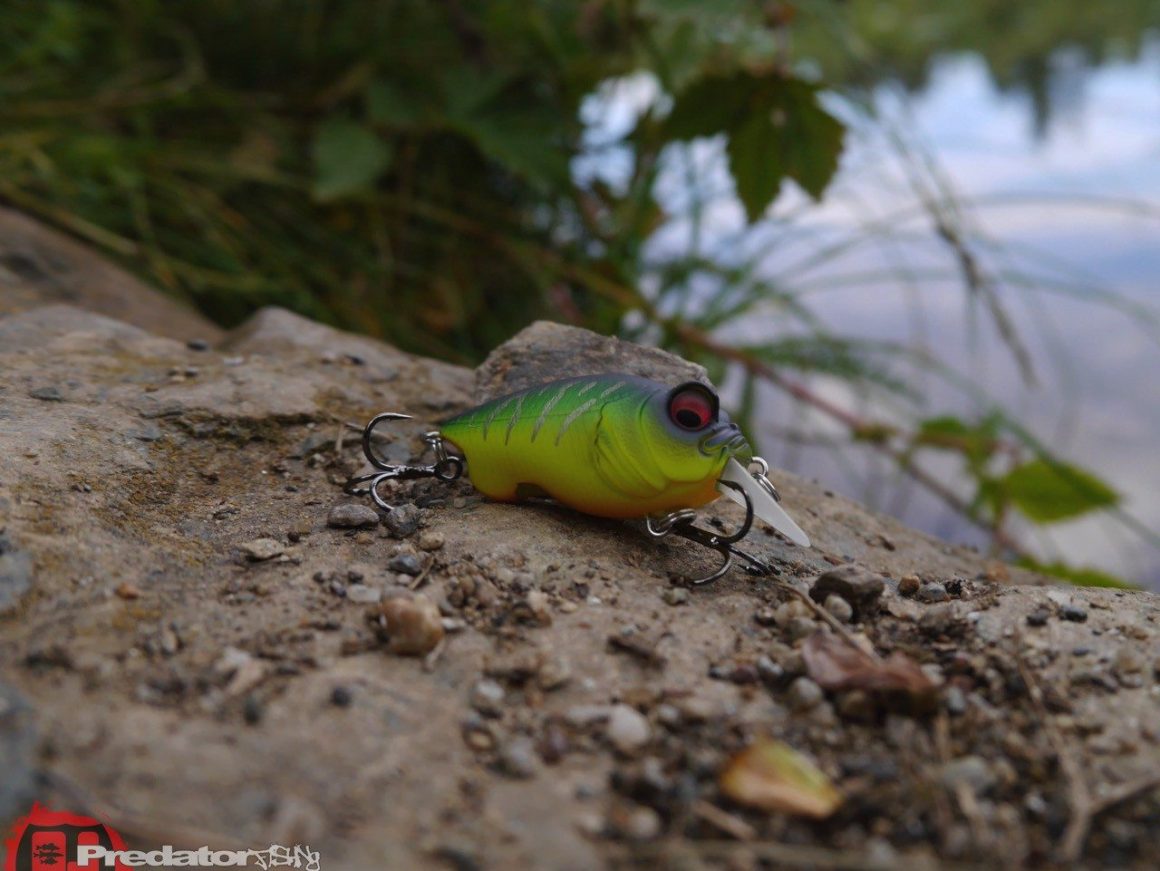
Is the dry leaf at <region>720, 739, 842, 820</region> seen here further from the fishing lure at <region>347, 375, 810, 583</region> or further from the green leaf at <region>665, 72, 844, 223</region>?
the green leaf at <region>665, 72, 844, 223</region>

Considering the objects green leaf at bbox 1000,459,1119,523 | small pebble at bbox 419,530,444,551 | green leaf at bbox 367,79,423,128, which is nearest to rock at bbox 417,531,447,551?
small pebble at bbox 419,530,444,551

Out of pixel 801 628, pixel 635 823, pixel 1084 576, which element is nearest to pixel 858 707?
pixel 801 628

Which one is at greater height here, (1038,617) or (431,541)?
(1038,617)

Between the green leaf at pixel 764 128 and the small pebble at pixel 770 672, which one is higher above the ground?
the green leaf at pixel 764 128

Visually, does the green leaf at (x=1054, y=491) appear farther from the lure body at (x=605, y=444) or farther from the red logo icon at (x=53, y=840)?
the red logo icon at (x=53, y=840)

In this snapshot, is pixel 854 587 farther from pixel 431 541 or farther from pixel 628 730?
pixel 431 541

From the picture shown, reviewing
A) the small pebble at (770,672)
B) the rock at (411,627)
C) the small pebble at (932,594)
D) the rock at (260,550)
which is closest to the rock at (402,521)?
the rock at (260,550)
